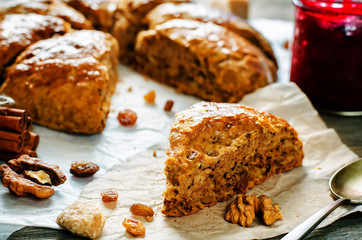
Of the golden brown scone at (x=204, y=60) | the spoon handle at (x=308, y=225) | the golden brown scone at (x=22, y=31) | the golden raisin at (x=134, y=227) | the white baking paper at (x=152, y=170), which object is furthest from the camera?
the golden brown scone at (x=204, y=60)

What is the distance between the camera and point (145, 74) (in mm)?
4594

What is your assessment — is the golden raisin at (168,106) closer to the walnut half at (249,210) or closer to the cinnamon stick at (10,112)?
the cinnamon stick at (10,112)

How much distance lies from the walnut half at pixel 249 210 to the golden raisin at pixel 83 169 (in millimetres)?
917

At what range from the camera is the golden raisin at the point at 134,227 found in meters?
2.38

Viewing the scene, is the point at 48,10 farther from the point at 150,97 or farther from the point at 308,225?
the point at 308,225

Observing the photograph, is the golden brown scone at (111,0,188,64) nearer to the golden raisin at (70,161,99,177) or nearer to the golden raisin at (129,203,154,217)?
the golden raisin at (70,161,99,177)

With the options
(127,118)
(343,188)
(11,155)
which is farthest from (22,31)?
(343,188)

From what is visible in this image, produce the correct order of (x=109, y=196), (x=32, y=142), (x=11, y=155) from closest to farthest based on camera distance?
(x=109, y=196)
(x=11, y=155)
(x=32, y=142)

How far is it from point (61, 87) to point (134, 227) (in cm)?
151

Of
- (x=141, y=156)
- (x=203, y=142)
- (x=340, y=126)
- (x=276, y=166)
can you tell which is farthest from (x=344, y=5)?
(x=141, y=156)

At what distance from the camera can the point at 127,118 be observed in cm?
364

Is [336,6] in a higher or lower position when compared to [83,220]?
higher

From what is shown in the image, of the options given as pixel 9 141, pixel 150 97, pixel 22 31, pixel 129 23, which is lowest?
pixel 150 97

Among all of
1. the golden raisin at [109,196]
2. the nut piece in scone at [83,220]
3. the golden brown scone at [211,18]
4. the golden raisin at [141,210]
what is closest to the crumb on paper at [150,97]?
the golden brown scone at [211,18]
